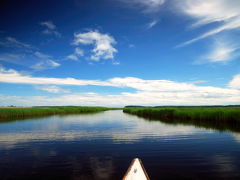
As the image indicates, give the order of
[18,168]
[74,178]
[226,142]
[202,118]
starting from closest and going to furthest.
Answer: [74,178] → [18,168] → [226,142] → [202,118]

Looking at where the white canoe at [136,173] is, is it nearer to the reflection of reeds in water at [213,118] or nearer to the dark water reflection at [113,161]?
the dark water reflection at [113,161]

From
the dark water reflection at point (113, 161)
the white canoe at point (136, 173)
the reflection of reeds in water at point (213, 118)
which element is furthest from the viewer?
the reflection of reeds in water at point (213, 118)

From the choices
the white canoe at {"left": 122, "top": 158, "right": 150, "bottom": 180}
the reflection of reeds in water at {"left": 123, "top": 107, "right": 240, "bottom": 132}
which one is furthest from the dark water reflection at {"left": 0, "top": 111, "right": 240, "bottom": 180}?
the reflection of reeds in water at {"left": 123, "top": 107, "right": 240, "bottom": 132}

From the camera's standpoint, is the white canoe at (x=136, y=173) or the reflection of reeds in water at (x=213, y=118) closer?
the white canoe at (x=136, y=173)

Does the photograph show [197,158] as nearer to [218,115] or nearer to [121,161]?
[121,161]

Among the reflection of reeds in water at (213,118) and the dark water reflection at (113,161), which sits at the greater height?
the reflection of reeds in water at (213,118)

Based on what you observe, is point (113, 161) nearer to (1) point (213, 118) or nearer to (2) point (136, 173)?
(2) point (136, 173)

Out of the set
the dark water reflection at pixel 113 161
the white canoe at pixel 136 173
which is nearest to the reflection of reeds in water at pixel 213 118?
the dark water reflection at pixel 113 161

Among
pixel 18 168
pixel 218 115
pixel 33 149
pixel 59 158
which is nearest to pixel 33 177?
pixel 18 168

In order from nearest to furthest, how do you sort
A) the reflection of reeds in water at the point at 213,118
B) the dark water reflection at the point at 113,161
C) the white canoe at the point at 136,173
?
the white canoe at the point at 136,173, the dark water reflection at the point at 113,161, the reflection of reeds in water at the point at 213,118

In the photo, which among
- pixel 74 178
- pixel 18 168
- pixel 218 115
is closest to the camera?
pixel 74 178

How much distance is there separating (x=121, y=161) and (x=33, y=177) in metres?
5.46

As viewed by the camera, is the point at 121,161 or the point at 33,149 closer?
the point at 121,161

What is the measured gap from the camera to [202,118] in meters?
36.4
